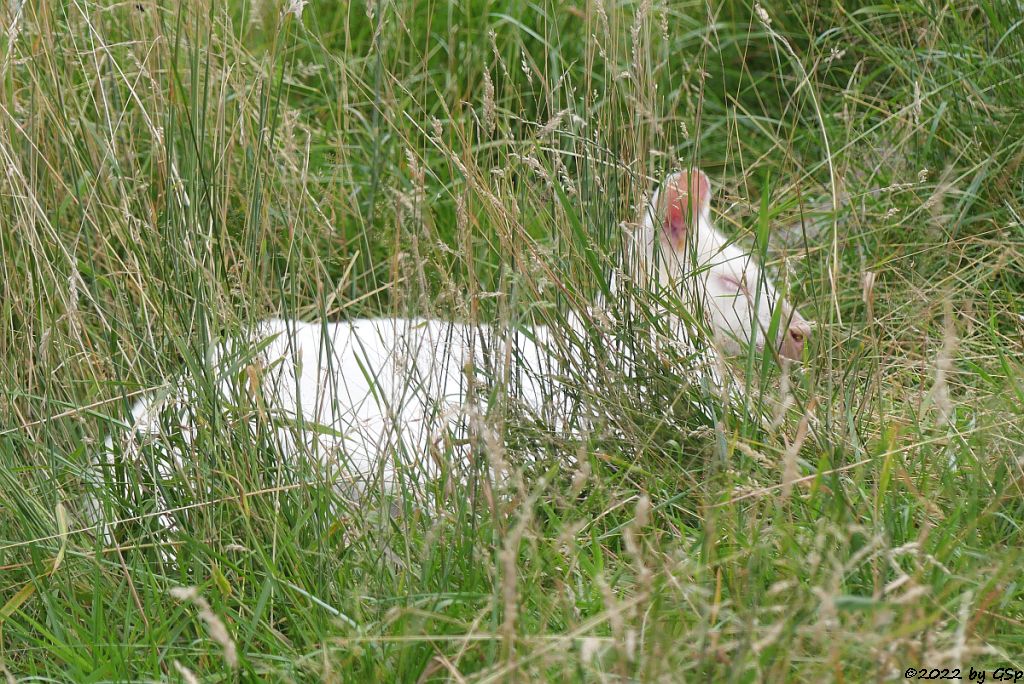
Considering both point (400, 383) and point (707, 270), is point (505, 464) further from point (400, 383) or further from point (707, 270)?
point (707, 270)

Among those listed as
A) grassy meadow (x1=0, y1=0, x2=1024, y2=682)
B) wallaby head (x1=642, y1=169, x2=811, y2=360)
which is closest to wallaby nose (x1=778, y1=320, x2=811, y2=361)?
wallaby head (x1=642, y1=169, x2=811, y2=360)

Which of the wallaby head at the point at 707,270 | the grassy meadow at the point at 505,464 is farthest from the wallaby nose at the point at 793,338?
the grassy meadow at the point at 505,464

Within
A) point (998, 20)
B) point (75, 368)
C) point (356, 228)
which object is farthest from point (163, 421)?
point (998, 20)

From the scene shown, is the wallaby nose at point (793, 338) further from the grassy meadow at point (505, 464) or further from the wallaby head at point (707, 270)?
the grassy meadow at point (505, 464)

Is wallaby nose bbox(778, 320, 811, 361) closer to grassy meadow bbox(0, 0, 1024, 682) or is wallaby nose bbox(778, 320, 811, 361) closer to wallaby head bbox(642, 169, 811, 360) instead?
wallaby head bbox(642, 169, 811, 360)

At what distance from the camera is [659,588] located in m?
1.21

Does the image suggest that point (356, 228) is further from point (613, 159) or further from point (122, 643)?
point (122, 643)

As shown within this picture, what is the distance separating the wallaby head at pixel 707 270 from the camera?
6.40 ft

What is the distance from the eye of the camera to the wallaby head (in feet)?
6.40

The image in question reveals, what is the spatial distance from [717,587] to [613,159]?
35.8 inches

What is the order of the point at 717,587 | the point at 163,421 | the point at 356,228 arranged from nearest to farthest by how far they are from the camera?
the point at 717,587, the point at 163,421, the point at 356,228

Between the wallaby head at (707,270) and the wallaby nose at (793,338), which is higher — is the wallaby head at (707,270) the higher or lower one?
the higher one

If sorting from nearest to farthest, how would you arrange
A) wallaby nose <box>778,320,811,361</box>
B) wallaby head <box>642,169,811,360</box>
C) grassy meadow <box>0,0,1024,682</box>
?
grassy meadow <box>0,0,1024,682</box>, wallaby head <box>642,169,811,360</box>, wallaby nose <box>778,320,811,361</box>

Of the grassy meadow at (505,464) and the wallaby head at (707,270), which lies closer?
the grassy meadow at (505,464)
